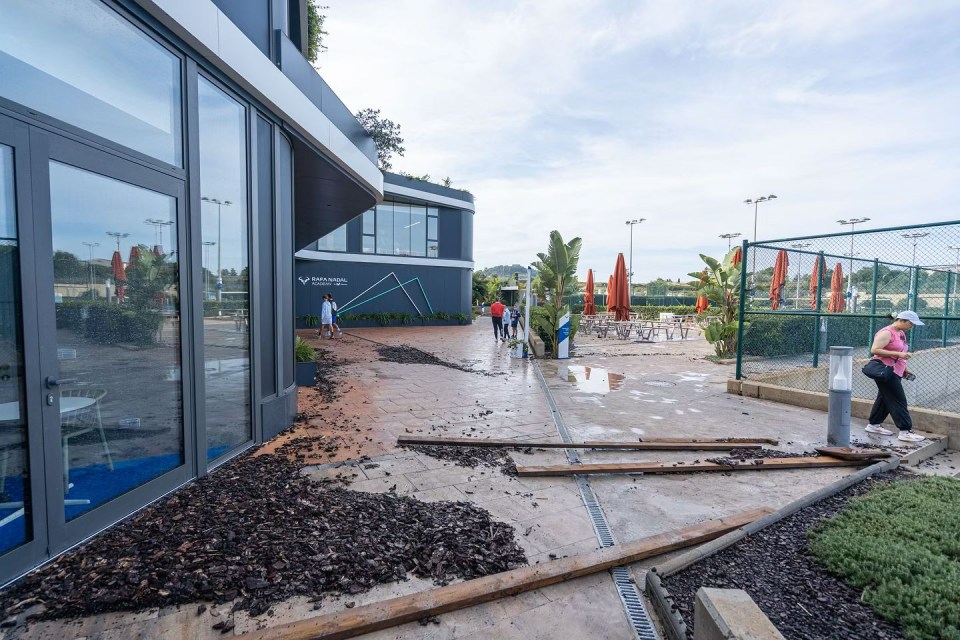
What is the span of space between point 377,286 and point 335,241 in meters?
2.99

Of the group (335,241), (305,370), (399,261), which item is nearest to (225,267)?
(305,370)

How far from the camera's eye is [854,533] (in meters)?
3.18

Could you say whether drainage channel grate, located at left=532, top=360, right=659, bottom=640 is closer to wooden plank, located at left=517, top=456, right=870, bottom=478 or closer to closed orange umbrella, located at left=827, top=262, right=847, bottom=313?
wooden plank, located at left=517, top=456, right=870, bottom=478

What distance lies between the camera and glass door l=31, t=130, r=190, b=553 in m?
3.03

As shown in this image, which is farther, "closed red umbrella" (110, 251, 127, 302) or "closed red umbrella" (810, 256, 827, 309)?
"closed red umbrella" (810, 256, 827, 309)

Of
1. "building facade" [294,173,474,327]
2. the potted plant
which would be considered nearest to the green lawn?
the potted plant

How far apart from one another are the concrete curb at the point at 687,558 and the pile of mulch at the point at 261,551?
32.1 inches

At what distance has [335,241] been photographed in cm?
2425

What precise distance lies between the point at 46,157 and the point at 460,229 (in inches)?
1003

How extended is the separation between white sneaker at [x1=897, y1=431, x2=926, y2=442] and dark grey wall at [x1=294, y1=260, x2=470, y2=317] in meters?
21.6

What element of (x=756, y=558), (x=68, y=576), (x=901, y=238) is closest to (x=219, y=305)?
(x=68, y=576)

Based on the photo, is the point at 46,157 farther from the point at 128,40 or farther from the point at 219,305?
the point at 219,305

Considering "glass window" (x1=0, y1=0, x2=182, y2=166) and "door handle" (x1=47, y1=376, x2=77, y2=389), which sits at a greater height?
"glass window" (x1=0, y1=0, x2=182, y2=166)

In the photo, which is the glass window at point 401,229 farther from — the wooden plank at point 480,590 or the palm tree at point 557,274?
the wooden plank at point 480,590
